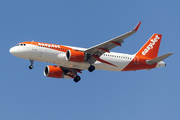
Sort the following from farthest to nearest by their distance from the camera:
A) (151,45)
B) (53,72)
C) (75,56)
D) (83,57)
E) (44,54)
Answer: (151,45)
(53,72)
(83,57)
(44,54)
(75,56)

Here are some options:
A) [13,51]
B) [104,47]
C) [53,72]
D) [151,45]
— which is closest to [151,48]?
[151,45]

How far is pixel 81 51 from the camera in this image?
45.2 m

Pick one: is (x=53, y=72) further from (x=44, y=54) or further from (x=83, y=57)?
(x=83, y=57)

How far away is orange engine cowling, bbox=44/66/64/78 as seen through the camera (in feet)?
163

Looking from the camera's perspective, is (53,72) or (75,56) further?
(53,72)

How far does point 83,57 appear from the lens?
4441 cm

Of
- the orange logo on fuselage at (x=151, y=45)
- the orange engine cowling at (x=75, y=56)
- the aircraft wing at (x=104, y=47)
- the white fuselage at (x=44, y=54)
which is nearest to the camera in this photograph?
the aircraft wing at (x=104, y=47)

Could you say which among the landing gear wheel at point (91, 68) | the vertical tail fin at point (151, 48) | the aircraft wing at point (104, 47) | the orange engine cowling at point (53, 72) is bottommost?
the landing gear wheel at point (91, 68)

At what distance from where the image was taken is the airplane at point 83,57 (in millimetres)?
43781

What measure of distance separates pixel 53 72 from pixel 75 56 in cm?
742

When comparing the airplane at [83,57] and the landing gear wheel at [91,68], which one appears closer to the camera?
the airplane at [83,57]

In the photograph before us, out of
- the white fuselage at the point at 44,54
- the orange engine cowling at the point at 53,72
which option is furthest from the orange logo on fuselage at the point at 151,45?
the orange engine cowling at the point at 53,72

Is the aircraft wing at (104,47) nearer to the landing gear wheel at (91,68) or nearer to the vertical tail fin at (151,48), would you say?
the landing gear wheel at (91,68)

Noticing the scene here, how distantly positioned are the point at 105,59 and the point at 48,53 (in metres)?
8.33
